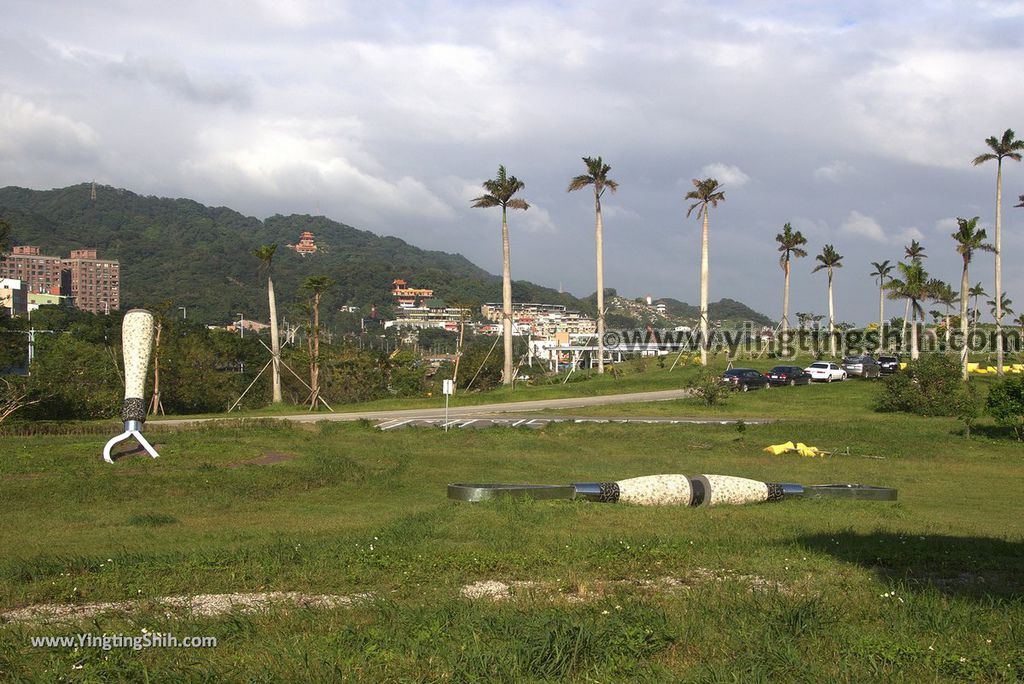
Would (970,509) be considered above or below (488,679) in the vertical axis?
below

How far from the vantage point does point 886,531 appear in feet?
42.7

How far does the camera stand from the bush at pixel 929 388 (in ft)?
129

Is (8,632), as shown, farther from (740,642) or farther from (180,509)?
(180,509)

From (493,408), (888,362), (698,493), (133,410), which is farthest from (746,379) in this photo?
Answer: (133,410)

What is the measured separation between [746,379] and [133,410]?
4181 centimetres

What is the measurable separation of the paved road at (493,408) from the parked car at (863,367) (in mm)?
15233

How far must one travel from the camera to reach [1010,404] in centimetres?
2997

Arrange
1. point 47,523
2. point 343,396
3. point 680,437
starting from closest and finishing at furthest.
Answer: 1. point 47,523
2. point 680,437
3. point 343,396

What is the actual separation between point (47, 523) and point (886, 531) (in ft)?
43.3

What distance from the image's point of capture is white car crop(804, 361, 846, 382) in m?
59.5

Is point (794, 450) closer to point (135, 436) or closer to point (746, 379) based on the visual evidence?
point (135, 436)

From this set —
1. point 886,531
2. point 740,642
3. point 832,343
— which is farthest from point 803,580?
point 832,343

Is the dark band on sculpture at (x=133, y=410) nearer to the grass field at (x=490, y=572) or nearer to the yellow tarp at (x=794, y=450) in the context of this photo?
the grass field at (x=490, y=572)

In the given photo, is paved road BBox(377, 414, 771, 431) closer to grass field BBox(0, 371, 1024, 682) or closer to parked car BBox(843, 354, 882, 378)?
grass field BBox(0, 371, 1024, 682)
